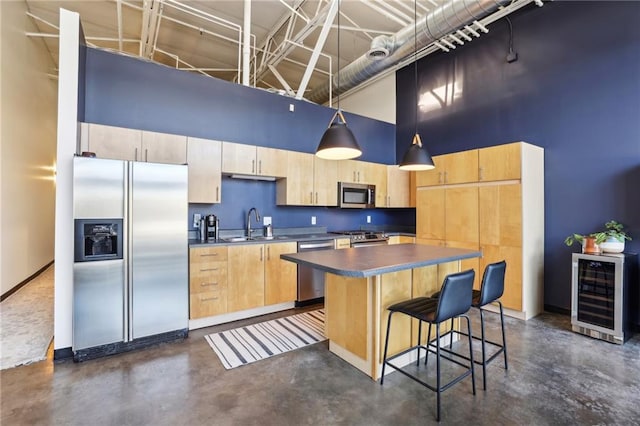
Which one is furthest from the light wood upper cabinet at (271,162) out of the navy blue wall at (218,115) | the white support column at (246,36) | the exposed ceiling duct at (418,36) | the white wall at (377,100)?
the white wall at (377,100)

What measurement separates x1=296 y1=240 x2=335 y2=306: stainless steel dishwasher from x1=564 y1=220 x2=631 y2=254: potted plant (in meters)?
2.93

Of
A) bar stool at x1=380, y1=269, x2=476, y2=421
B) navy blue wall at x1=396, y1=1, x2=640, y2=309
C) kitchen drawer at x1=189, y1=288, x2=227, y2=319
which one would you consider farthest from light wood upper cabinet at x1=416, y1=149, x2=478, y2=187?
kitchen drawer at x1=189, y1=288, x2=227, y2=319

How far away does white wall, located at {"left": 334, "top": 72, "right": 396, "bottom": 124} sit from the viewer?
6.07 m

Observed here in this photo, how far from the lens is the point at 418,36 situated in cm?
418

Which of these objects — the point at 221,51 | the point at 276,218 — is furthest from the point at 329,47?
the point at 276,218

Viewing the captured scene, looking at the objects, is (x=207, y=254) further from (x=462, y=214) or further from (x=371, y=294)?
(x=462, y=214)

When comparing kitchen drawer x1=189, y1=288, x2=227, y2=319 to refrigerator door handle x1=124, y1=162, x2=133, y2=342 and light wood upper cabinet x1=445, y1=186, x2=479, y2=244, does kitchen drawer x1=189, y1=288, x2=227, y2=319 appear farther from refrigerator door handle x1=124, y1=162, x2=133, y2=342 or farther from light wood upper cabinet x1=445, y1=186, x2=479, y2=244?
light wood upper cabinet x1=445, y1=186, x2=479, y2=244

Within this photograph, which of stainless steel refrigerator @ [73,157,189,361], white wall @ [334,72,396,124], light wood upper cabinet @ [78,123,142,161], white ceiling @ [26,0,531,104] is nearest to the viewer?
stainless steel refrigerator @ [73,157,189,361]

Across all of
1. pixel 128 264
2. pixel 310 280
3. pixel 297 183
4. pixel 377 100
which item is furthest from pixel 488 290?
pixel 377 100

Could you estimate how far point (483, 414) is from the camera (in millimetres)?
1968

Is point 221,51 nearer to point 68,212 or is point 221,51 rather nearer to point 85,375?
point 68,212

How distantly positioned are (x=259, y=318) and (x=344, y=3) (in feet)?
14.8

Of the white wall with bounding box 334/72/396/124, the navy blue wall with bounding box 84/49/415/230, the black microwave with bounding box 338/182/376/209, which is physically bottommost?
the black microwave with bounding box 338/182/376/209

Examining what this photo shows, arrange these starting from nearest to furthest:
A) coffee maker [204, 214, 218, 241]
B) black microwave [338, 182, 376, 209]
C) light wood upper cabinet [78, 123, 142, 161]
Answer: light wood upper cabinet [78, 123, 142, 161] → coffee maker [204, 214, 218, 241] → black microwave [338, 182, 376, 209]
